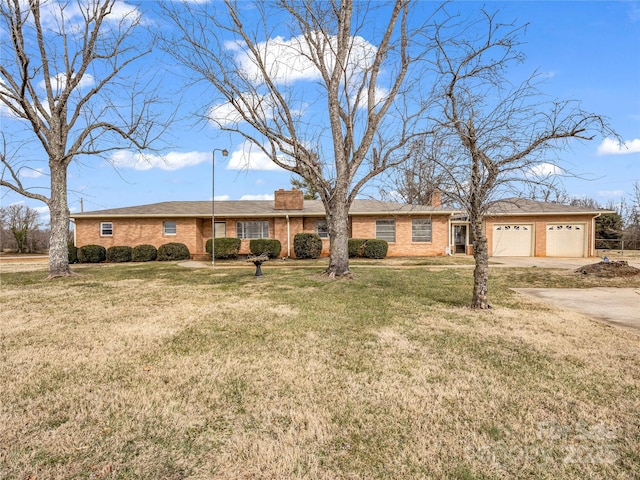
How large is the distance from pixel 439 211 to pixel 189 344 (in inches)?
699

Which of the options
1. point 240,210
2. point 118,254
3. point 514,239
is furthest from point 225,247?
point 514,239

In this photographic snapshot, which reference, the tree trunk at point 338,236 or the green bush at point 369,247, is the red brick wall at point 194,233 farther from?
the tree trunk at point 338,236

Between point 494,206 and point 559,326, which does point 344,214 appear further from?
point 559,326

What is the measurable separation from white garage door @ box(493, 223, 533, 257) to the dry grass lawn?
16.9 metres

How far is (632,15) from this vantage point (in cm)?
802

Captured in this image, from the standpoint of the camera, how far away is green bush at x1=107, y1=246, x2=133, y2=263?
1944cm

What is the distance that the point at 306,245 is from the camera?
1953 centimetres

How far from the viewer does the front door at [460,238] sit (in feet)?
81.0

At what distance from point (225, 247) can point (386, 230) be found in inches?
372

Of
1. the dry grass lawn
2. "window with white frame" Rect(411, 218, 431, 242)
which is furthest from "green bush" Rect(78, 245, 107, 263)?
"window with white frame" Rect(411, 218, 431, 242)

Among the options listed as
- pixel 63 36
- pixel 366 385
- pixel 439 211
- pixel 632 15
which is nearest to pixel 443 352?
pixel 366 385

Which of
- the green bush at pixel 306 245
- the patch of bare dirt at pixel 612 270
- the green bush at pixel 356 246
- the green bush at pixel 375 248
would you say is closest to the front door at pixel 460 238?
the green bush at pixel 375 248

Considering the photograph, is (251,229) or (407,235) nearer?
(407,235)

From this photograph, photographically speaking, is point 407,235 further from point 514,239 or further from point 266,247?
point 266,247
